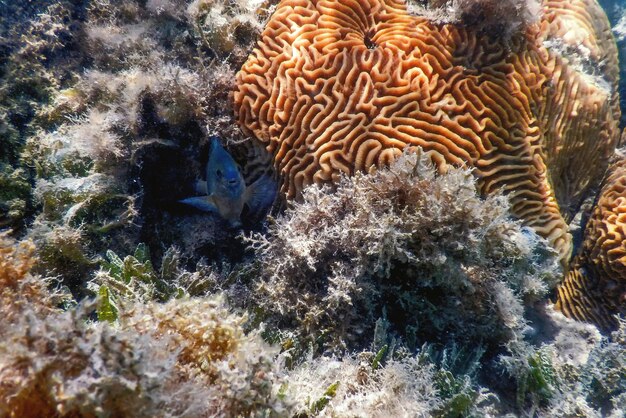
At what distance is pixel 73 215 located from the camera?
11.1 ft

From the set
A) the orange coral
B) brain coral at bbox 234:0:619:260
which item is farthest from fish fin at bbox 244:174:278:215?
the orange coral

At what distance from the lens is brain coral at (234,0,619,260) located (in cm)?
351

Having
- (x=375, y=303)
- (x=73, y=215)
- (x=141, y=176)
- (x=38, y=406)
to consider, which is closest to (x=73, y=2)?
(x=141, y=176)

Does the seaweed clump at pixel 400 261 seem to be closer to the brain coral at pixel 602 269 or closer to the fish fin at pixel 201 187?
the fish fin at pixel 201 187

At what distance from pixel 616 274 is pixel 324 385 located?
10.7 ft

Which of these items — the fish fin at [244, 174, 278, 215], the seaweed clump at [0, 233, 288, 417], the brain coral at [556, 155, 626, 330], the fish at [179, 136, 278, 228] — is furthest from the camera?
the fish fin at [244, 174, 278, 215]

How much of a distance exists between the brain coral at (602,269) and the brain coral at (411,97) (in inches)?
13.0

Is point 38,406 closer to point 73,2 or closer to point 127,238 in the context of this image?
point 127,238

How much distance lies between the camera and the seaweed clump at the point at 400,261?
298 centimetres

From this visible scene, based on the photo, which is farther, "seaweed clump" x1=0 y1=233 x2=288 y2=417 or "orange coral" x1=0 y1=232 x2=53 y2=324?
"orange coral" x1=0 y1=232 x2=53 y2=324

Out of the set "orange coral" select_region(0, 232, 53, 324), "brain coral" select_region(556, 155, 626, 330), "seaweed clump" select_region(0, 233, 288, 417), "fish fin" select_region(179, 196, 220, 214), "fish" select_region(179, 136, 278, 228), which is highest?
"brain coral" select_region(556, 155, 626, 330)

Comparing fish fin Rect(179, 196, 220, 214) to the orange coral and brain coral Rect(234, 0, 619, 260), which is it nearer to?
brain coral Rect(234, 0, 619, 260)

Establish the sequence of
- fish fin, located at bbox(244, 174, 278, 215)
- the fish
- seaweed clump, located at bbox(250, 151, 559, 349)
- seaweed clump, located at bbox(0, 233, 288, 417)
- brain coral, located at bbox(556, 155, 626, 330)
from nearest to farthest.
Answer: seaweed clump, located at bbox(0, 233, 288, 417) → seaweed clump, located at bbox(250, 151, 559, 349) → the fish → brain coral, located at bbox(556, 155, 626, 330) → fish fin, located at bbox(244, 174, 278, 215)

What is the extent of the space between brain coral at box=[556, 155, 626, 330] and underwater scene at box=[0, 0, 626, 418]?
2 cm
